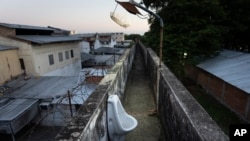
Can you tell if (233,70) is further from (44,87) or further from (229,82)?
(44,87)

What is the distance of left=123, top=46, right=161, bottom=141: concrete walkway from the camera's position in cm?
353

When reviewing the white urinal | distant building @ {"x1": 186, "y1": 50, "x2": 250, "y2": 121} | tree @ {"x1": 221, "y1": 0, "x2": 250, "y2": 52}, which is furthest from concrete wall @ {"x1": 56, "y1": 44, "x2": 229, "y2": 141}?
tree @ {"x1": 221, "y1": 0, "x2": 250, "y2": 52}

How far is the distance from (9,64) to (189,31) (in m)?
12.7

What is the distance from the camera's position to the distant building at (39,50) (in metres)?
12.0

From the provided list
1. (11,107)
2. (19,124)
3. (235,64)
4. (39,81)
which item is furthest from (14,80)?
(235,64)

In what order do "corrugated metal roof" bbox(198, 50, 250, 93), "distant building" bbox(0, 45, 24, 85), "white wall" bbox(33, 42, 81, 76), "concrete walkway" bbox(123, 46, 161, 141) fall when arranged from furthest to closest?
"white wall" bbox(33, 42, 81, 76), "distant building" bbox(0, 45, 24, 85), "corrugated metal roof" bbox(198, 50, 250, 93), "concrete walkway" bbox(123, 46, 161, 141)

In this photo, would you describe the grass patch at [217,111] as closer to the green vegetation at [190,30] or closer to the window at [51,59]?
the green vegetation at [190,30]

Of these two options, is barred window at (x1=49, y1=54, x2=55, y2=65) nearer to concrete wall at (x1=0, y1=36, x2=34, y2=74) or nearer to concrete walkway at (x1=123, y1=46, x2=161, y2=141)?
concrete wall at (x1=0, y1=36, x2=34, y2=74)

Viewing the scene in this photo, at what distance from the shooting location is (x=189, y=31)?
998 centimetres

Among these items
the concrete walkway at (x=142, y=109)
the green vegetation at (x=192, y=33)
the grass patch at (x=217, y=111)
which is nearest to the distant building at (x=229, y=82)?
the grass patch at (x=217, y=111)

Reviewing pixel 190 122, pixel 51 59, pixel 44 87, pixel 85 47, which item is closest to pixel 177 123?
pixel 190 122

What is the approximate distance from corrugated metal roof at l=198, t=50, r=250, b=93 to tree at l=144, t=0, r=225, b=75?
117 cm

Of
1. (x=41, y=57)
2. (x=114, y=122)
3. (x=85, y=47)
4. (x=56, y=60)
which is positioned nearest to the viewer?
(x=114, y=122)

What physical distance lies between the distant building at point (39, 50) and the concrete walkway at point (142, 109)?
9101 mm
